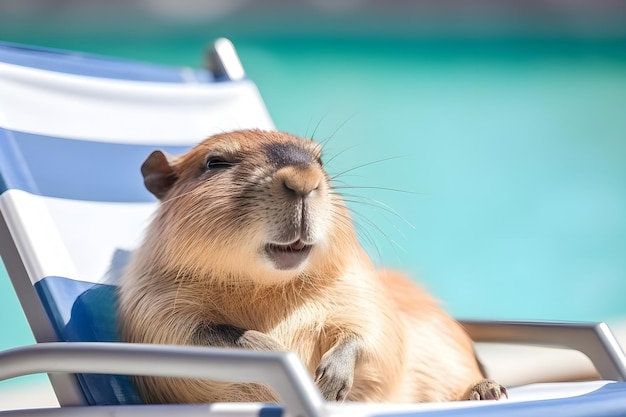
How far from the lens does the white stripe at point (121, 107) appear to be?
279 centimetres

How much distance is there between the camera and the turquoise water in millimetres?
7875

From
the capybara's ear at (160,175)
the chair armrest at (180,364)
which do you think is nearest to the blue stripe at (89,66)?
the capybara's ear at (160,175)

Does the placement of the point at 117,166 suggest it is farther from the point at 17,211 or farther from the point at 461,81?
the point at 461,81

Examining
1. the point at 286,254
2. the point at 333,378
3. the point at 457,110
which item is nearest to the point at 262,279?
the point at 286,254

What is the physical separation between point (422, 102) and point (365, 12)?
1.93m

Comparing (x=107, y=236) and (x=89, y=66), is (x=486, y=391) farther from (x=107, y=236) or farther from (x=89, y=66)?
(x=89, y=66)

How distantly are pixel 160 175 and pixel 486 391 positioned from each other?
40.0 inches

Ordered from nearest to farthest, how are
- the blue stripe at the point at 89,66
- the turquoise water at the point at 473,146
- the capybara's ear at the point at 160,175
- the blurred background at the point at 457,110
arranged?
the capybara's ear at the point at 160,175, the blue stripe at the point at 89,66, the turquoise water at the point at 473,146, the blurred background at the point at 457,110

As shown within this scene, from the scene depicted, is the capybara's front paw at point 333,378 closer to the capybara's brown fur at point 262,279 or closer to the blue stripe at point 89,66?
the capybara's brown fur at point 262,279

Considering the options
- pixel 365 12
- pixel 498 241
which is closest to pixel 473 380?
pixel 498 241

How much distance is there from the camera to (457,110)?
35.4 ft

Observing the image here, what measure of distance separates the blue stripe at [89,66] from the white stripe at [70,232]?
23.7 inches

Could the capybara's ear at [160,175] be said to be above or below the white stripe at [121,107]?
below

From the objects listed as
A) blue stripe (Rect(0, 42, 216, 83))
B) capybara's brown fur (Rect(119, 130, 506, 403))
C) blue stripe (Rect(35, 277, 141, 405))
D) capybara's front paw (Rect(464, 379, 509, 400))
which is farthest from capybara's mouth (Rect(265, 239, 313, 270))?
blue stripe (Rect(0, 42, 216, 83))
